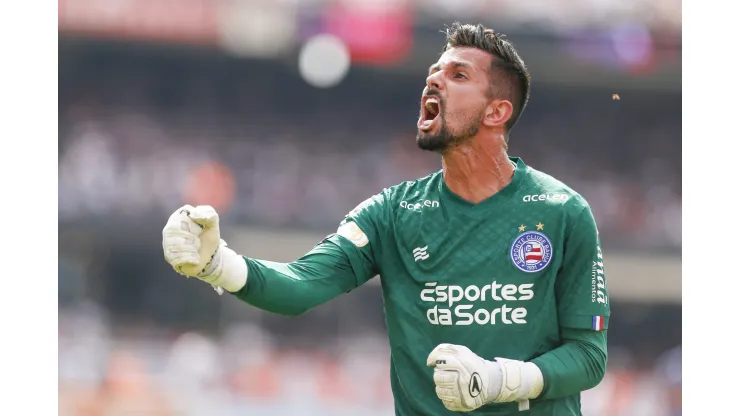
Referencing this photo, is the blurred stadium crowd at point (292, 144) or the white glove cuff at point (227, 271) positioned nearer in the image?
the white glove cuff at point (227, 271)

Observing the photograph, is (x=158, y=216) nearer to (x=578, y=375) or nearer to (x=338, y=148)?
(x=338, y=148)

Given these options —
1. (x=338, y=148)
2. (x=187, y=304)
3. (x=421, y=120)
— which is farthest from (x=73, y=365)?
(x=421, y=120)

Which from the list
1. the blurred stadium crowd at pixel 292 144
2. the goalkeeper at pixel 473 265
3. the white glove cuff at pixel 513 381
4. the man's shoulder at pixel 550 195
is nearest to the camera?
the white glove cuff at pixel 513 381

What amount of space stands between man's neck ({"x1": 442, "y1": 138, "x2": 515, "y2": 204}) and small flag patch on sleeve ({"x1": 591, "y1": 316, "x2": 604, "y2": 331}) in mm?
716

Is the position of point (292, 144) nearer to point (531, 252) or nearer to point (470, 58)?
point (470, 58)

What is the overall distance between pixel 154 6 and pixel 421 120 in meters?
10.3

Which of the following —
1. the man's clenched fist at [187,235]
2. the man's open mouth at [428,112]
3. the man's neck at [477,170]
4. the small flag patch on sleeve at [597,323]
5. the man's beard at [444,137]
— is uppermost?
the man's open mouth at [428,112]

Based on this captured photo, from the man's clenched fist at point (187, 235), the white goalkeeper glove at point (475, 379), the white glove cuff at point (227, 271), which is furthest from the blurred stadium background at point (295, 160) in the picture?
the man's clenched fist at point (187, 235)

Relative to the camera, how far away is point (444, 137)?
13.9 feet

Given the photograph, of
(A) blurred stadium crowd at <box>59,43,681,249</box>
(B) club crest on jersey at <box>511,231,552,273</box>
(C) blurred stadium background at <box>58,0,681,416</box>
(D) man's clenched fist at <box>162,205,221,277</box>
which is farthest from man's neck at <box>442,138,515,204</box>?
(A) blurred stadium crowd at <box>59,43,681,249</box>

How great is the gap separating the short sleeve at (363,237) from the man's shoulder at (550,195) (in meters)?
0.65

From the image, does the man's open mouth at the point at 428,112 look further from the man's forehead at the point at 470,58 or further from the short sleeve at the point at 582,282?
the short sleeve at the point at 582,282

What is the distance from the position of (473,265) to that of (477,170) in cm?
45

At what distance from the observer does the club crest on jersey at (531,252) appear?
413 cm
